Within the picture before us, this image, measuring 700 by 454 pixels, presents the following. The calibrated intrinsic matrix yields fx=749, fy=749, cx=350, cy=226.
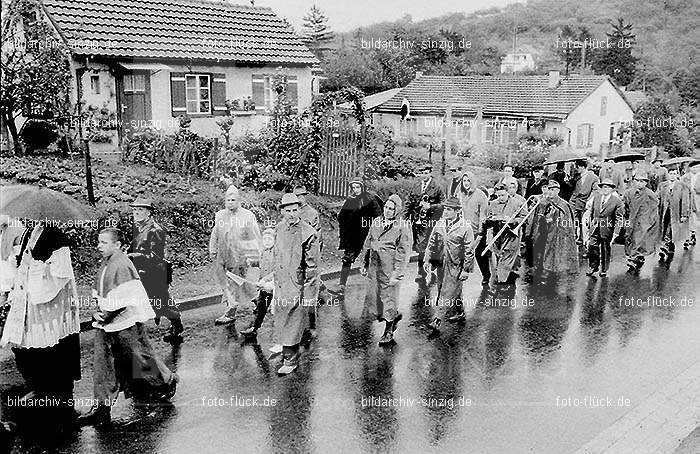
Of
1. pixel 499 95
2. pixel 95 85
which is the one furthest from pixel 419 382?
pixel 499 95

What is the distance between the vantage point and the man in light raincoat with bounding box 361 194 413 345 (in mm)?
8898

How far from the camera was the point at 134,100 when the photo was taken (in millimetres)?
19875

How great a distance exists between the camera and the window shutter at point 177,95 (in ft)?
68.0

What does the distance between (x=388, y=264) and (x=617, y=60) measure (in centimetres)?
6064

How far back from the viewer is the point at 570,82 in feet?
126

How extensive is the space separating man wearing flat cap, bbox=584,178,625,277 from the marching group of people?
24mm

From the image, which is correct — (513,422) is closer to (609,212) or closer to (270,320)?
(270,320)

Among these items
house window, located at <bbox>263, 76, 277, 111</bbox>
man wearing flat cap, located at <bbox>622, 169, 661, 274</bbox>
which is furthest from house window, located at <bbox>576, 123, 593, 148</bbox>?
man wearing flat cap, located at <bbox>622, 169, 661, 274</bbox>

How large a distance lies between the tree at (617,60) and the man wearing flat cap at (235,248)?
58.7 meters

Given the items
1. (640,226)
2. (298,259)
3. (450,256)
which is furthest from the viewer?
(640,226)

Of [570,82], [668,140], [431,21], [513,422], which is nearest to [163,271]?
[513,422]

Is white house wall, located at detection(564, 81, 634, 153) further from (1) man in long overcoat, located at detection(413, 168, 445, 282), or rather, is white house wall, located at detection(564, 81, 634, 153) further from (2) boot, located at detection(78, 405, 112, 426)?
(2) boot, located at detection(78, 405, 112, 426)

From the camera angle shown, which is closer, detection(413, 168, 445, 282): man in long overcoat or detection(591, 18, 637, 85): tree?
detection(413, 168, 445, 282): man in long overcoat

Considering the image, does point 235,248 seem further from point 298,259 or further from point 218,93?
point 218,93
